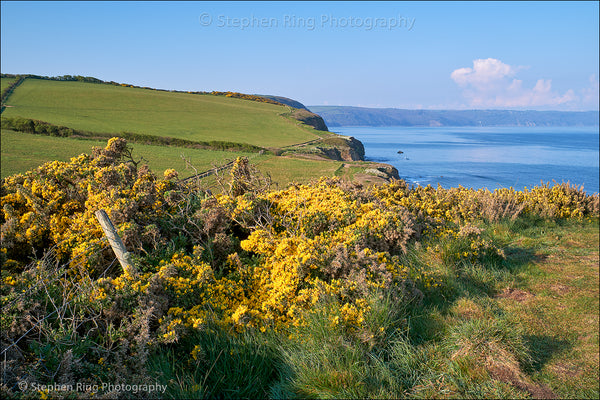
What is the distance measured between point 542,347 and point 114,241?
200 inches

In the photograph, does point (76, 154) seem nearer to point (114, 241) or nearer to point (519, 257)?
point (114, 241)

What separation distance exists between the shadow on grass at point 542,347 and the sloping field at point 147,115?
126 ft

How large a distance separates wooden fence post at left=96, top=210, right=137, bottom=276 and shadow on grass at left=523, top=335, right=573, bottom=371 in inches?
174

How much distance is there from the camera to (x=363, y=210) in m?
6.26

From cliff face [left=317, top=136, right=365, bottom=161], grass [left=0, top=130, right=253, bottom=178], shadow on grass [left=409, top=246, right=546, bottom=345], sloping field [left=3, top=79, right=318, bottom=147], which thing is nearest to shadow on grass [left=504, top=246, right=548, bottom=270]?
shadow on grass [left=409, top=246, right=546, bottom=345]

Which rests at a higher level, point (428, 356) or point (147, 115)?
point (147, 115)

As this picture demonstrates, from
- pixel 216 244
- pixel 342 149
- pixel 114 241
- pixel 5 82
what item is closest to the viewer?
pixel 114 241

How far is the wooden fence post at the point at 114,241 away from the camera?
12.4 feet

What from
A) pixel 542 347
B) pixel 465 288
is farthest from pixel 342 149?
pixel 542 347

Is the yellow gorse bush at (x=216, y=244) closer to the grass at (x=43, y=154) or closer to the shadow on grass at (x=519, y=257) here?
the shadow on grass at (x=519, y=257)

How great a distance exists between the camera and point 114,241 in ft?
12.8

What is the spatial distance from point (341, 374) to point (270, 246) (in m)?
2.17

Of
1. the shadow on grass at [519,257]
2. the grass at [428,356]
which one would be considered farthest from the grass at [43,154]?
the grass at [428,356]

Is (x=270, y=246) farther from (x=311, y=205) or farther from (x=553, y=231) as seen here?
(x=553, y=231)
